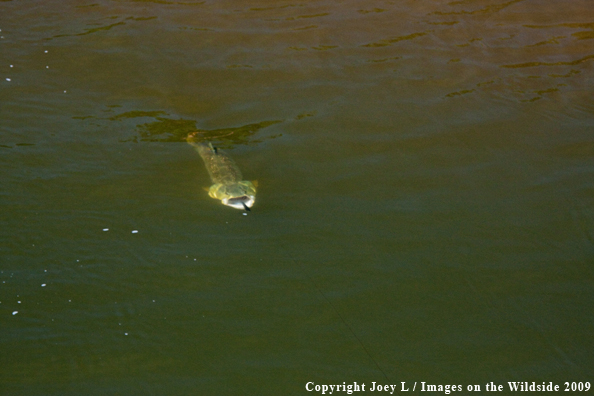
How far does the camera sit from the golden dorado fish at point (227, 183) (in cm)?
407

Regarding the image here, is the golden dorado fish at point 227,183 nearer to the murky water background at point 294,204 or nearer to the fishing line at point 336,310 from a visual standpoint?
the murky water background at point 294,204

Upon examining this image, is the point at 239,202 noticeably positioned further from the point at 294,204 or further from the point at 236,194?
the point at 294,204

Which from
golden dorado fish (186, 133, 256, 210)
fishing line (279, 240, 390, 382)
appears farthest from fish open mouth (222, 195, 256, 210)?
fishing line (279, 240, 390, 382)

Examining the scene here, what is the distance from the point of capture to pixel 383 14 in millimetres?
7340

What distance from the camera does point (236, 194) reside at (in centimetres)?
405

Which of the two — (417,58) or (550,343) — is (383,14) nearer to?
(417,58)

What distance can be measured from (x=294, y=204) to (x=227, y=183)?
568mm

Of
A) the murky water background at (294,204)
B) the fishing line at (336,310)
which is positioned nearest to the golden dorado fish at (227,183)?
the murky water background at (294,204)

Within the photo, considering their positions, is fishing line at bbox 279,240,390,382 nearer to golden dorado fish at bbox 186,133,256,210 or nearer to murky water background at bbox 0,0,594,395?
murky water background at bbox 0,0,594,395

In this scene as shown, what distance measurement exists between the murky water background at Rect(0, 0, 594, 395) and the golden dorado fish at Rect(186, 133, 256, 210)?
107mm

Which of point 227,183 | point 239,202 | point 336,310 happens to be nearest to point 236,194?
point 239,202

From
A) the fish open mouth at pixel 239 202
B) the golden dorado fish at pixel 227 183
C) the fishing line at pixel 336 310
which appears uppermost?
the golden dorado fish at pixel 227 183

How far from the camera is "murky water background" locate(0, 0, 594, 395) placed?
314cm

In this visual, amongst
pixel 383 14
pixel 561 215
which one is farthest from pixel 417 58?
pixel 561 215
